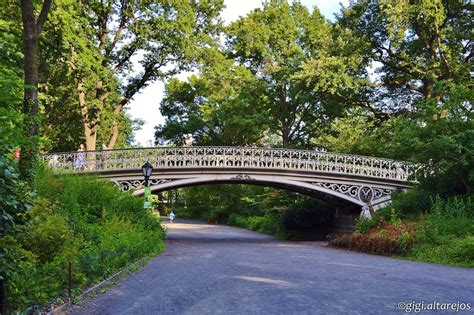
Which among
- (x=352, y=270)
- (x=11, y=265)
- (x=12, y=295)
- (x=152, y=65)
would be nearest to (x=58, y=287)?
(x=12, y=295)

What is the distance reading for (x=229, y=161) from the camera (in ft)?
79.2

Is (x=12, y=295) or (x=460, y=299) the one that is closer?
(x=12, y=295)

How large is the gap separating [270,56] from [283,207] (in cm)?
1322

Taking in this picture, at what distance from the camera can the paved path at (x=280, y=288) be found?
23.1ft

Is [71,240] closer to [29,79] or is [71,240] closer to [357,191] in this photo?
[29,79]

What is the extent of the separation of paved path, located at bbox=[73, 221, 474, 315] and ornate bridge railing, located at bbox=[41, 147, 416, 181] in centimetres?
1054

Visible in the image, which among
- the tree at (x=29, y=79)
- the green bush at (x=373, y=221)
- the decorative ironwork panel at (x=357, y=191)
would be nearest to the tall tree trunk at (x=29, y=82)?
the tree at (x=29, y=79)

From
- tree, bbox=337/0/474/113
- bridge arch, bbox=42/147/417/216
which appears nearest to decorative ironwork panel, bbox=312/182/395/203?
bridge arch, bbox=42/147/417/216

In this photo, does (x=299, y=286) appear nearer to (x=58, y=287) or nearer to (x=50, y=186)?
(x=58, y=287)

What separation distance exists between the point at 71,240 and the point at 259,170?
1571 centimetres

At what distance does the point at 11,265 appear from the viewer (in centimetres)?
524

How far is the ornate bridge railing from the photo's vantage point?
74.9ft

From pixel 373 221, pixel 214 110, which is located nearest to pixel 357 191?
pixel 373 221

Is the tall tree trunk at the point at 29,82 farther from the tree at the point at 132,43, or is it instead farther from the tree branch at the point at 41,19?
the tree at the point at 132,43
